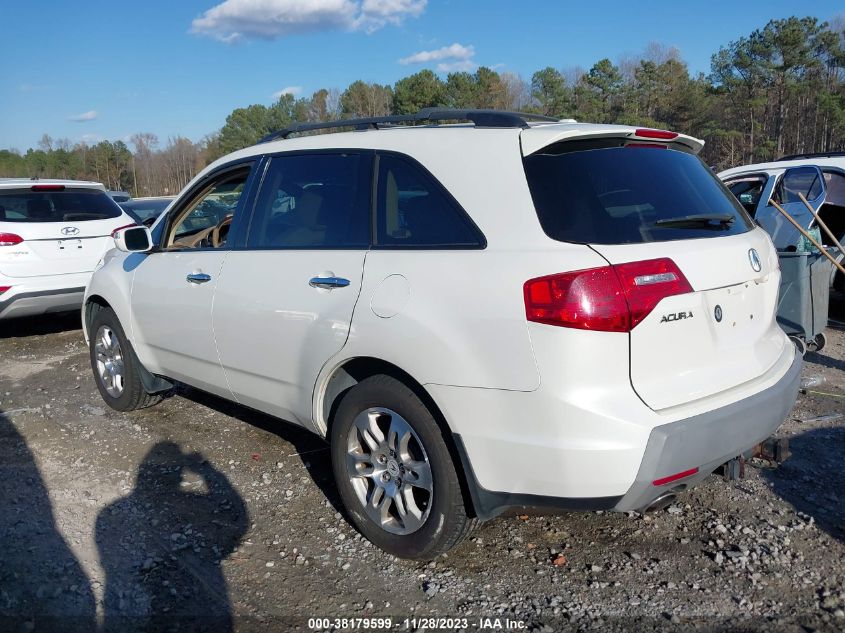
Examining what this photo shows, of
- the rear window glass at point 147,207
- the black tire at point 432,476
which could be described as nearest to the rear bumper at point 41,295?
the black tire at point 432,476

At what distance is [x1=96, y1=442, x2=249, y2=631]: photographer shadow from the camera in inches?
116

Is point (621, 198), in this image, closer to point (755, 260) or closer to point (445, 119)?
point (755, 260)

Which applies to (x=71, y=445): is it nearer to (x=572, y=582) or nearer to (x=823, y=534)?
(x=572, y=582)

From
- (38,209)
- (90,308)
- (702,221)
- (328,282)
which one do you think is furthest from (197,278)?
(38,209)

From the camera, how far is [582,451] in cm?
256

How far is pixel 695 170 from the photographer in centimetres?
336

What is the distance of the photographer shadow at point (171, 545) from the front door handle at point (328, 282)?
4.35ft

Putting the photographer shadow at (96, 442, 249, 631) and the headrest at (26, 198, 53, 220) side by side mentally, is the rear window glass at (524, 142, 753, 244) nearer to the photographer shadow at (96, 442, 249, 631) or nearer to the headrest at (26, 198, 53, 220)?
the photographer shadow at (96, 442, 249, 631)

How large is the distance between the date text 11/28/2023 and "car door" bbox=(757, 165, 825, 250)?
5958 mm

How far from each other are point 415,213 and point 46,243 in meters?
5.89

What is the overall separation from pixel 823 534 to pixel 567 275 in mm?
1966

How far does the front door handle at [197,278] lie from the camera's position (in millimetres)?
4129

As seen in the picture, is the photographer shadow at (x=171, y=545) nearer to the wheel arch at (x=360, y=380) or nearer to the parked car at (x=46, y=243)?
the wheel arch at (x=360, y=380)

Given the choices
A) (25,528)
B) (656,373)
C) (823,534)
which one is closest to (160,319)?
(25,528)
